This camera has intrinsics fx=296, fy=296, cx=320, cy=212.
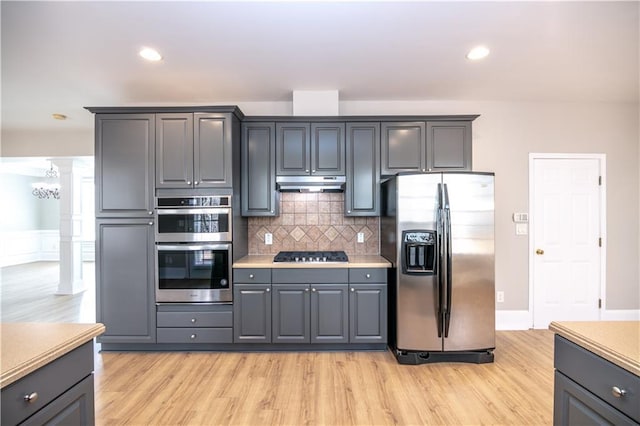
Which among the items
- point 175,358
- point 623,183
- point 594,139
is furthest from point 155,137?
point 623,183

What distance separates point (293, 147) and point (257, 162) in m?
0.42

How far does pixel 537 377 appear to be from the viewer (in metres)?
2.50

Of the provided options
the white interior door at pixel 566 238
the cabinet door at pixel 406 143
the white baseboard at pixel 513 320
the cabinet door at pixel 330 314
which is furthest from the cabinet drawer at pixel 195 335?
the white interior door at pixel 566 238

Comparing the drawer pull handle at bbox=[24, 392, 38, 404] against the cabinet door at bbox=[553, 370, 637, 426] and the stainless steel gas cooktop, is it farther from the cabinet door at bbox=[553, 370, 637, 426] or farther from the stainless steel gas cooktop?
the stainless steel gas cooktop

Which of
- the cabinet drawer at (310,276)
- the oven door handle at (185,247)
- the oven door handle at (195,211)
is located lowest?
the cabinet drawer at (310,276)

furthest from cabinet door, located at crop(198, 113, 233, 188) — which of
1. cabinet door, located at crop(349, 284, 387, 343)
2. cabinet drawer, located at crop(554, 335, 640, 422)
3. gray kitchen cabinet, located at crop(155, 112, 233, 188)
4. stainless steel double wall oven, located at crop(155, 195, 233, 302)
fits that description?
cabinet drawer, located at crop(554, 335, 640, 422)

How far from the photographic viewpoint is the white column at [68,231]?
518 centimetres

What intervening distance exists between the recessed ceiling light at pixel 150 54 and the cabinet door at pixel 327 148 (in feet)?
5.00

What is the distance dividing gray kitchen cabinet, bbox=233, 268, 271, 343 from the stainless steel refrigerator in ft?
4.12

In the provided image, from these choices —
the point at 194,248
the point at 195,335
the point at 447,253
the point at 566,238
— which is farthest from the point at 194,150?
the point at 566,238

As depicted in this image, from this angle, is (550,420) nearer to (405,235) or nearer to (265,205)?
(405,235)

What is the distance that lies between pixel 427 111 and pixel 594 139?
81.1 inches

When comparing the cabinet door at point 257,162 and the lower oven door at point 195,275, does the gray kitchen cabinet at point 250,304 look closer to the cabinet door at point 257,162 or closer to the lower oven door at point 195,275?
the lower oven door at point 195,275

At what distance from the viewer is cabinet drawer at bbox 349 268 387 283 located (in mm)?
2896
